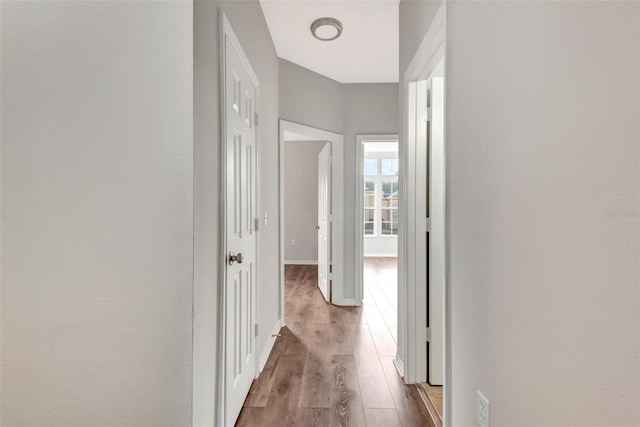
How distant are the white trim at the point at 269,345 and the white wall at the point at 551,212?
1.39 meters

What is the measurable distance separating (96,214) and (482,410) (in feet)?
4.53

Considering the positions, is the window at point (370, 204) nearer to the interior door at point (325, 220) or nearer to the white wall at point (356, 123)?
the interior door at point (325, 220)

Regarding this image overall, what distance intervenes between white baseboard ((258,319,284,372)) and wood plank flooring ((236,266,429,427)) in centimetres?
4

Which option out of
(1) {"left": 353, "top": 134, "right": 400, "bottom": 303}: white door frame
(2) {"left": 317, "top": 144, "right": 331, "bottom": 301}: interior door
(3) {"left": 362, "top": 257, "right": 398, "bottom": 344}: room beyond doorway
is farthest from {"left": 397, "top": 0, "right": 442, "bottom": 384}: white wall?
(2) {"left": 317, "top": 144, "right": 331, "bottom": 301}: interior door

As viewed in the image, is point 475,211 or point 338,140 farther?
point 338,140

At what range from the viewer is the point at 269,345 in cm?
231

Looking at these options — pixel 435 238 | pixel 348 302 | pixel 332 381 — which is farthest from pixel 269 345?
pixel 435 238

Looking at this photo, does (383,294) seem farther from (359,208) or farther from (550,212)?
(550,212)

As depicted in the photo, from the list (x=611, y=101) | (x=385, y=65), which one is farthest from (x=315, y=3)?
(x=611, y=101)

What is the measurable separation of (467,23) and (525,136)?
0.59 m

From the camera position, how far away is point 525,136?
2.57 ft

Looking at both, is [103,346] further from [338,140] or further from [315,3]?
[338,140]

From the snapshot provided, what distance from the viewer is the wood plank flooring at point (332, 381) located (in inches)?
62.0

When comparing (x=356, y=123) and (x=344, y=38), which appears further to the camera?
(x=356, y=123)
